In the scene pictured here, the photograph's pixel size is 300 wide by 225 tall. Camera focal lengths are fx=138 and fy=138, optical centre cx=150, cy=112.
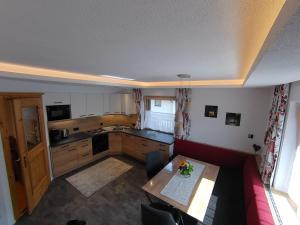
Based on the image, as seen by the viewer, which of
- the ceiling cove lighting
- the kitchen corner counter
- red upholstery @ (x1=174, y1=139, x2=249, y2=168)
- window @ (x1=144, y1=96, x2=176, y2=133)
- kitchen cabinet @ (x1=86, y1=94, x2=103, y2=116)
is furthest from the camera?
window @ (x1=144, y1=96, x2=176, y2=133)

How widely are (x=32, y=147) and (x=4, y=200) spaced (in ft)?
2.81

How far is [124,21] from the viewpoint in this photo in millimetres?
789

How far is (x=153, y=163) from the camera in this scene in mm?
2801

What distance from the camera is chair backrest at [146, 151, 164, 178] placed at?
8.77 feet

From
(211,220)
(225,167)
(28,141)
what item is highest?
(28,141)

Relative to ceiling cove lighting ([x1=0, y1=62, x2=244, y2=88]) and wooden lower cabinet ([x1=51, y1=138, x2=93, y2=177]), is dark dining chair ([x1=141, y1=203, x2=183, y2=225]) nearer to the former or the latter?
ceiling cove lighting ([x1=0, y1=62, x2=244, y2=88])

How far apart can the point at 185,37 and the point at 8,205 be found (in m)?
3.46

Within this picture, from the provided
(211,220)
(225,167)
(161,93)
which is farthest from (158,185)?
(161,93)

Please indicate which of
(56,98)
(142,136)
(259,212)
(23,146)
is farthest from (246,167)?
(56,98)

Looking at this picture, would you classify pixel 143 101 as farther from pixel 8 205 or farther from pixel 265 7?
pixel 265 7

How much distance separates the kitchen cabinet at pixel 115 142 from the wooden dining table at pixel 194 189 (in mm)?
2390

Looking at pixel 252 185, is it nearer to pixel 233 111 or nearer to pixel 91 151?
pixel 233 111

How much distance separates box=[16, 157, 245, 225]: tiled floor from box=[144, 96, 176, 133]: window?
1.94 metres

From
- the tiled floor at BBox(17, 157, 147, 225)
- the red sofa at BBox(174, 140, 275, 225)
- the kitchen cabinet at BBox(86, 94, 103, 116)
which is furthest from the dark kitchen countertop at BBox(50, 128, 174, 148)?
the tiled floor at BBox(17, 157, 147, 225)
